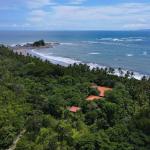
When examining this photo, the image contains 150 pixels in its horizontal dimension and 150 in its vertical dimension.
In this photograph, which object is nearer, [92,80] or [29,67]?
[92,80]

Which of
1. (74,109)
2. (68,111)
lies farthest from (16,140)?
(74,109)

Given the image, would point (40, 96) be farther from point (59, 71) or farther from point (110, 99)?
point (59, 71)

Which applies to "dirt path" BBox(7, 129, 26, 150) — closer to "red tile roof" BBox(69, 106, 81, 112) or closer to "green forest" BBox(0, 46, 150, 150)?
"green forest" BBox(0, 46, 150, 150)

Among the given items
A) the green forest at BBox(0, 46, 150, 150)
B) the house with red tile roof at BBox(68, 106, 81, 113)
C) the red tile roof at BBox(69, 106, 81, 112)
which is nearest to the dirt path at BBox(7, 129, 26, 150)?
the green forest at BBox(0, 46, 150, 150)

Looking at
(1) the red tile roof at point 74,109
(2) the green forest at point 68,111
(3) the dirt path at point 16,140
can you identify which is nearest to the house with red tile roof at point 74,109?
(1) the red tile roof at point 74,109

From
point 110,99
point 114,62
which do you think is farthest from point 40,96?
point 114,62

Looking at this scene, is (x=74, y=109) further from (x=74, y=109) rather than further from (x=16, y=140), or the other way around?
(x=16, y=140)

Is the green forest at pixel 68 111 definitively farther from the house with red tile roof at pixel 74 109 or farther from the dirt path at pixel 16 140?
the house with red tile roof at pixel 74 109

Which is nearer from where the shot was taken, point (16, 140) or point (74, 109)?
point (16, 140)
